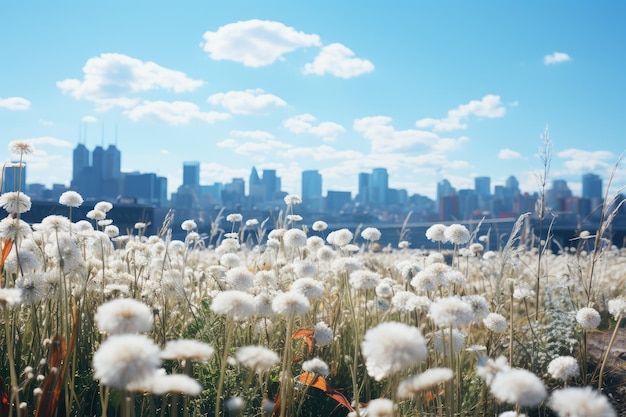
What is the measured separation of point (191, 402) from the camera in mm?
2111

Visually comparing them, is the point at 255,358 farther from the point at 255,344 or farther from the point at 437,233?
the point at 437,233

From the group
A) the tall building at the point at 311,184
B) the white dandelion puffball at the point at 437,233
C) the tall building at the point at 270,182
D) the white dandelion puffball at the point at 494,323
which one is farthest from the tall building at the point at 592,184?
the white dandelion puffball at the point at 494,323

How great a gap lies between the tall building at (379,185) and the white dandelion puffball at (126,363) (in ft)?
586

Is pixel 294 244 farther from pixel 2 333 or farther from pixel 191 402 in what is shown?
pixel 2 333

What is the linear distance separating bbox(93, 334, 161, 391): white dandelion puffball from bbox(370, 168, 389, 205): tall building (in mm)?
178615

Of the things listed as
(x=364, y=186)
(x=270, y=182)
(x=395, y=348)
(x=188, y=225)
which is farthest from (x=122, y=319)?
(x=364, y=186)

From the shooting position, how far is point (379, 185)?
187 meters

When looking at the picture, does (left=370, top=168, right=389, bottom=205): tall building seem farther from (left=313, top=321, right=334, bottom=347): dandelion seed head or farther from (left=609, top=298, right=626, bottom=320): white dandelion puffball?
(left=313, top=321, right=334, bottom=347): dandelion seed head

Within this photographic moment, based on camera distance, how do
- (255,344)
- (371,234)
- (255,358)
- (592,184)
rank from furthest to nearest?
(592,184), (371,234), (255,344), (255,358)

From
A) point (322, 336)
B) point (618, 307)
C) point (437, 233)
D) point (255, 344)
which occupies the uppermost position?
point (437, 233)

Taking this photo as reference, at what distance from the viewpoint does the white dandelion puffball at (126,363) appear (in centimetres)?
96

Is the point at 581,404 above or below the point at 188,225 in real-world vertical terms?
below

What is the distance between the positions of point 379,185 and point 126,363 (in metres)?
188

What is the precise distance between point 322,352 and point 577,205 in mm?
89960
